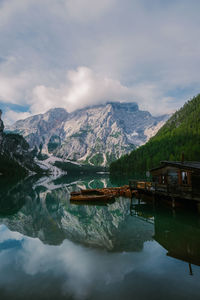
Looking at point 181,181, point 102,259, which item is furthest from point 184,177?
point 102,259

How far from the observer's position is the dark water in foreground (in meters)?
11.4

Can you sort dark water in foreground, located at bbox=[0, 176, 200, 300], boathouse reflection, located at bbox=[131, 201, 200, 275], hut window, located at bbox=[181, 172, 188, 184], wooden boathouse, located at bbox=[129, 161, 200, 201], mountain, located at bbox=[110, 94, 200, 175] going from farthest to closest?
mountain, located at bbox=[110, 94, 200, 175] → hut window, located at bbox=[181, 172, 188, 184] → wooden boathouse, located at bbox=[129, 161, 200, 201] → boathouse reflection, located at bbox=[131, 201, 200, 275] → dark water in foreground, located at bbox=[0, 176, 200, 300]

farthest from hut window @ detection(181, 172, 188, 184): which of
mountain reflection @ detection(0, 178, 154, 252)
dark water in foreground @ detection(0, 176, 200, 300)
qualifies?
mountain reflection @ detection(0, 178, 154, 252)

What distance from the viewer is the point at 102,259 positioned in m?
15.5

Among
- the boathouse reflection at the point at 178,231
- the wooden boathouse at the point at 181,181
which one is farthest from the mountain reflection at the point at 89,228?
the wooden boathouse at the point at 181,181

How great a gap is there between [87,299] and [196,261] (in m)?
9.07

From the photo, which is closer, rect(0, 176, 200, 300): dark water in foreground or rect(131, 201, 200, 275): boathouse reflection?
rect(0, 176, 200, 300): dark water in foreground

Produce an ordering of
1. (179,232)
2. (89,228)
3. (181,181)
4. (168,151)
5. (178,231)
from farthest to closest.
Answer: (168,151), (181,181), (89,228), (178,231), (179,232)

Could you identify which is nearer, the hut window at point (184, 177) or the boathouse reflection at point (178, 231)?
the boathouse reflection at point (178, 231)

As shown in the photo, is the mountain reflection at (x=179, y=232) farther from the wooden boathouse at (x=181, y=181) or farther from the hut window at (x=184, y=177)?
the hut window at (x=184, y=177)

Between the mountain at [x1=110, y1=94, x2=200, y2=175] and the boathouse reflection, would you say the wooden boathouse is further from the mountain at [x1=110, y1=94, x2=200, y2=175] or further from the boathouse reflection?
the mountain at [x1=110, y1=94, x2=200, y2=175]

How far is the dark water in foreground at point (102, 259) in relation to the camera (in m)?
11.4

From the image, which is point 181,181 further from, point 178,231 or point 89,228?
point 89,228

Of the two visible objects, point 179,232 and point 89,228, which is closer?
point 179,232
